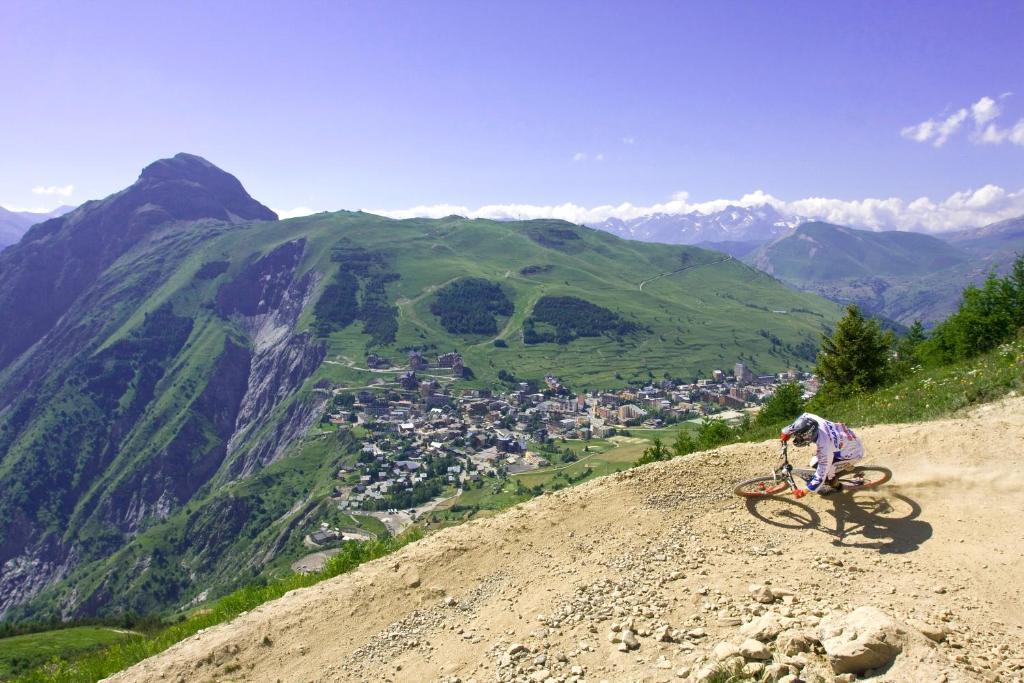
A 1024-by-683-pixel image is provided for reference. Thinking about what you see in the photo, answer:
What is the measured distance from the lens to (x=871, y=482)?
14062 mm

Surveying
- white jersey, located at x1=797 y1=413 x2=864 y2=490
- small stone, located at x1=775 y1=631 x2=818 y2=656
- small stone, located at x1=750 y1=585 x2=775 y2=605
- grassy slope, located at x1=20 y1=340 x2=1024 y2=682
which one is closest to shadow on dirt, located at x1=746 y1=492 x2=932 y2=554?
white jersey, located at x1=797 y1=413 x2=864 y2=490

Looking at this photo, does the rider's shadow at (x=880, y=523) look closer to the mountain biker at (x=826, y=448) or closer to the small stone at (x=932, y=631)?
the mountain biker at (x=826, y=448)

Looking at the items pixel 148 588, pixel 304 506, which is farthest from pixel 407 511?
pixel 148 588

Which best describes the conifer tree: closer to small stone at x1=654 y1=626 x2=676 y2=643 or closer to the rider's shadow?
the rider's shadow

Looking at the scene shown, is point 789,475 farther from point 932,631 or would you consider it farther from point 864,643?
point 864,643

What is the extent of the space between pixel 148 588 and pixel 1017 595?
659 feet

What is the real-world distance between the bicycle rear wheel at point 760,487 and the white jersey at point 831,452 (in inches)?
28.8

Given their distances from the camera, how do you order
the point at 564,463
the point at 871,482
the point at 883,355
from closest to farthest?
the point at 871,482
the point at 883,355
the point at 564,463

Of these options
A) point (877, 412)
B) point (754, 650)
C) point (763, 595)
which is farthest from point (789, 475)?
point (877, 412)

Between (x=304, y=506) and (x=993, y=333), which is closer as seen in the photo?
(x=993, y=333)

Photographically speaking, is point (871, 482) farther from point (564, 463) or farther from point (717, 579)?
point (564, 463)

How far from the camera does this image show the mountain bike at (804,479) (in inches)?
553

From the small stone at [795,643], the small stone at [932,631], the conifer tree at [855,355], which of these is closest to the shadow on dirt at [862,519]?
the small stone at [932,631]


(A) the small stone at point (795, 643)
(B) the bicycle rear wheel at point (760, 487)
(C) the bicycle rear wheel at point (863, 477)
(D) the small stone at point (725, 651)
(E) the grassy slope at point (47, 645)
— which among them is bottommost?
(E) the grassy slope at point (47, 645)
